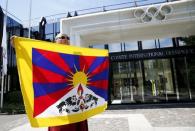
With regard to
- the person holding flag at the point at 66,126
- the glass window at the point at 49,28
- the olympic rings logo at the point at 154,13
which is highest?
the glass window at the point at 49,28

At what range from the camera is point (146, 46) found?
689 inches

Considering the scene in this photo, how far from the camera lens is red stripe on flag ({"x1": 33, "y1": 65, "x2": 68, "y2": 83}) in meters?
2.61

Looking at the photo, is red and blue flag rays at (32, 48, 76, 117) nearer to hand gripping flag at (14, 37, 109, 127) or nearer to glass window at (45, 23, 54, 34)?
hand gripping flag at (14, 37, 109, 127)

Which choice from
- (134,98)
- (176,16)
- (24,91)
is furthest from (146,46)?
(24,91)

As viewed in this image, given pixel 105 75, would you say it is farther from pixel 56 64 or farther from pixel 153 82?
pixel 153 82

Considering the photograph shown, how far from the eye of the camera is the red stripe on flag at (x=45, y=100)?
8.25ft

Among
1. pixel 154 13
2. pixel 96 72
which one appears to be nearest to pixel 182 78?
pixel 154 13

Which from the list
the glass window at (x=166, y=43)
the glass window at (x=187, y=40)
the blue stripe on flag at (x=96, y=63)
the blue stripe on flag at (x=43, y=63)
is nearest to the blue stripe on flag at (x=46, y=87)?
the blue stripe on flag at (x=43, y=63)

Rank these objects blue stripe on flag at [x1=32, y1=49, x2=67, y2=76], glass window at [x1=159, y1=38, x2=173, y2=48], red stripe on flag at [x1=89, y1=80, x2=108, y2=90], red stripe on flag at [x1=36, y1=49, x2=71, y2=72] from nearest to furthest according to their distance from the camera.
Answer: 1. blue stripe on flag at [x1=32, y1=49, x2=67, y2=76]
2. red stripe on flag at [x1=36, y1=49, x2=71, y2=72]
3. red stripe on flag at [x1=89, y1=80, x2=108, y2=90]
4. glass window at [x1=159, y1=38, x2=173, y2=48]

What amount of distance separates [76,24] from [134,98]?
7.34 m

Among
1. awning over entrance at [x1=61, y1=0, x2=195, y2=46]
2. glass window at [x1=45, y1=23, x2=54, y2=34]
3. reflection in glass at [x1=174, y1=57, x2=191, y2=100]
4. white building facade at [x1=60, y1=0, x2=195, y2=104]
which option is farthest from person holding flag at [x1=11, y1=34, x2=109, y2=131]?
glass window at [x1=45, y1=23, x2=54, y2=34]

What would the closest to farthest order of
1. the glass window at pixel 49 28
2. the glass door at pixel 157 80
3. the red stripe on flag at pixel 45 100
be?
the red stripe on flag at pixel 45 100 < the glass door at pixel 157 80 < the glass window at pixel 49 28

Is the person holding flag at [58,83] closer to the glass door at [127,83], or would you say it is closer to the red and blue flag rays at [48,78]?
the red and blue flag rays at [48,78]

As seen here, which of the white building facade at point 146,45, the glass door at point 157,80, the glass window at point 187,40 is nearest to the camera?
the white building facade at point 146,45
